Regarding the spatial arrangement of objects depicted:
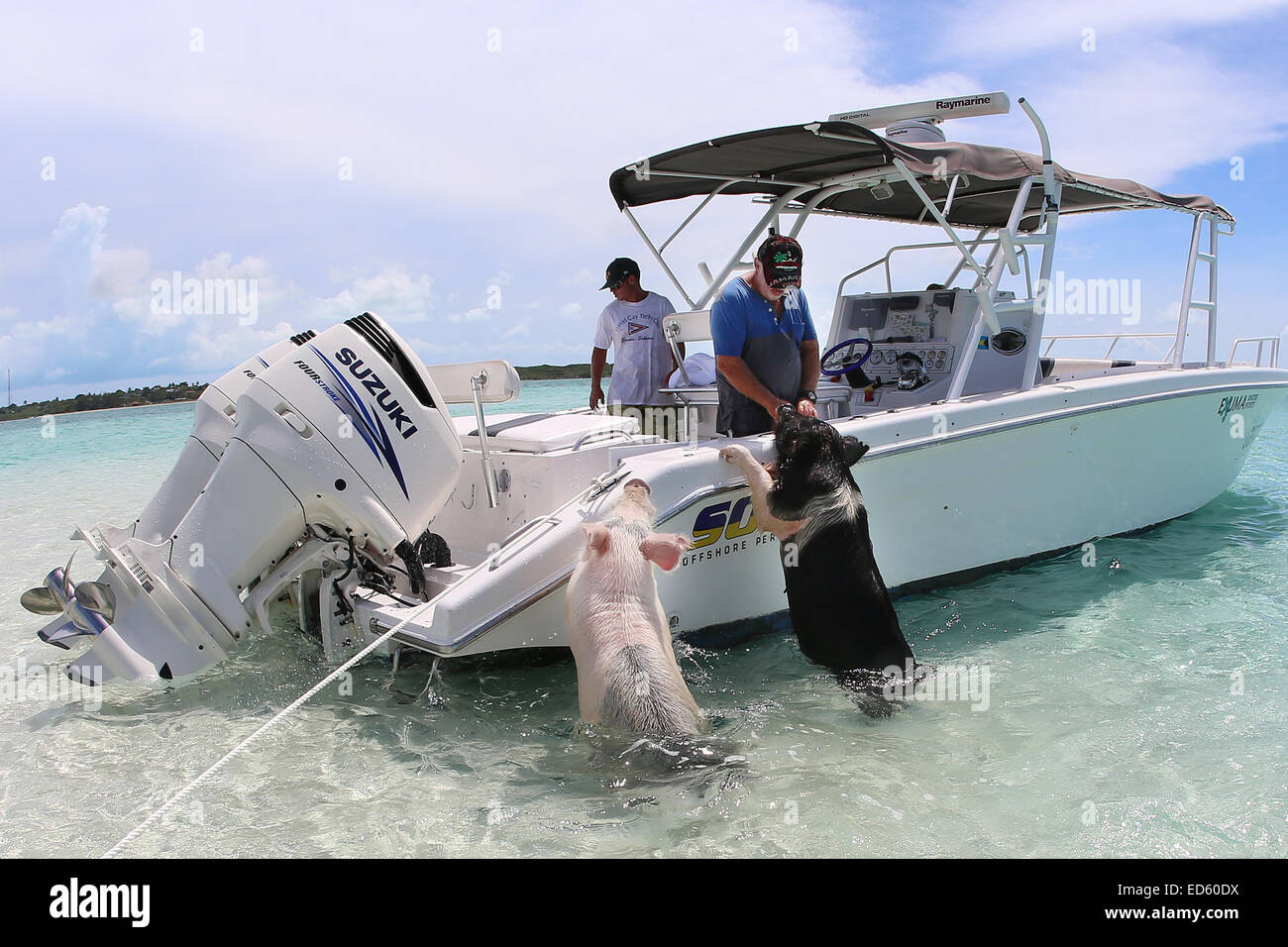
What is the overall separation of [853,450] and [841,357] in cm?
283

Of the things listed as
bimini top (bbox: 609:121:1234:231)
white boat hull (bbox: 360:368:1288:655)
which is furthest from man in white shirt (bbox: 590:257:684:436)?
white boat hull (bbox: 360:368:1288:655)

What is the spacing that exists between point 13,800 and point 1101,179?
6.81 metres

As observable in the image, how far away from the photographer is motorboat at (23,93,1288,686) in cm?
348

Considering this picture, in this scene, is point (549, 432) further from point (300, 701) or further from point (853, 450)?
point (300, 701)

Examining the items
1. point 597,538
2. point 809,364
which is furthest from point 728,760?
point 809,364

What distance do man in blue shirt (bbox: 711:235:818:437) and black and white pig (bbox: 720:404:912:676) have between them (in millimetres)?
535

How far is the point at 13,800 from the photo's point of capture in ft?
9.65

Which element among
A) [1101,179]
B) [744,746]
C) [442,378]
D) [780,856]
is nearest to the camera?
[780,856]

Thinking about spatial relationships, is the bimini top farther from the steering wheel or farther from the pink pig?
the pink pig

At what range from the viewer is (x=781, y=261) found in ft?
14.5

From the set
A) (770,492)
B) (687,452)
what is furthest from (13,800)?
(770,492)

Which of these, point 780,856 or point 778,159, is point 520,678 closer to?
point 780,856

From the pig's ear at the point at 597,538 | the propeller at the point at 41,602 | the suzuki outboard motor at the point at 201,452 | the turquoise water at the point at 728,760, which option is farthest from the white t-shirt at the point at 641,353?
the propeller at the point at 41,602

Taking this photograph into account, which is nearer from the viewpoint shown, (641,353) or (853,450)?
(853,450)
